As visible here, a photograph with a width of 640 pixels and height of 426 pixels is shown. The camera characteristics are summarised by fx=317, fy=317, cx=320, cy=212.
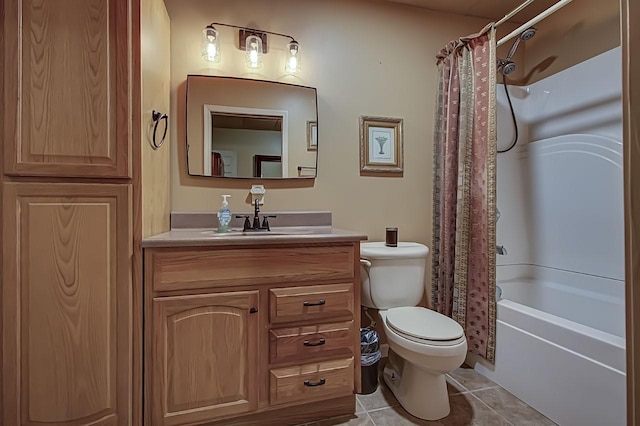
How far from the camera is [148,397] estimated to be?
1268 millimetres

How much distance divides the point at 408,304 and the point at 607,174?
4.66 ft

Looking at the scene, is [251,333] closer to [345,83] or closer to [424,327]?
[424,327]

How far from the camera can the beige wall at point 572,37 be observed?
1931 millimetres

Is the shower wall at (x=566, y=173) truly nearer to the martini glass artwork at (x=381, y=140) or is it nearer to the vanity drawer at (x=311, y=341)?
the martini glass artwork at (x=381, y=140)

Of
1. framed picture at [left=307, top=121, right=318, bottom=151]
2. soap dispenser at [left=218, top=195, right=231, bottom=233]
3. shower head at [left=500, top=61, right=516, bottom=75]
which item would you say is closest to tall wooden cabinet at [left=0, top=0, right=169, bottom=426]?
soap dispenser at [left=218, top=195, right=231, bottom=233]

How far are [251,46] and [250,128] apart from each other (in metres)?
0.47

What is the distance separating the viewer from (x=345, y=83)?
207 cm

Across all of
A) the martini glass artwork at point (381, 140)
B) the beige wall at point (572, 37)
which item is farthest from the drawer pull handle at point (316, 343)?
the beige wall at point (572, 37)

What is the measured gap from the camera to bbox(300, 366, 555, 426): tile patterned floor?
149 cm

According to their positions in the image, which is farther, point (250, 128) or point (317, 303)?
point (250, 128)

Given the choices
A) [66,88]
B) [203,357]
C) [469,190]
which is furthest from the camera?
[469,190]

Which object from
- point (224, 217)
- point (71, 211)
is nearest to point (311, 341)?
point (224, 217)

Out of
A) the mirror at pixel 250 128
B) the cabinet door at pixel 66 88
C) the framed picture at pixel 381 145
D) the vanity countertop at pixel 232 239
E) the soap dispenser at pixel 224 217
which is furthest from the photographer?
the framed picture at pixel 381 145

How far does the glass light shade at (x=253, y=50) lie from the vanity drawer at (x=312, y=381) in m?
1.66
